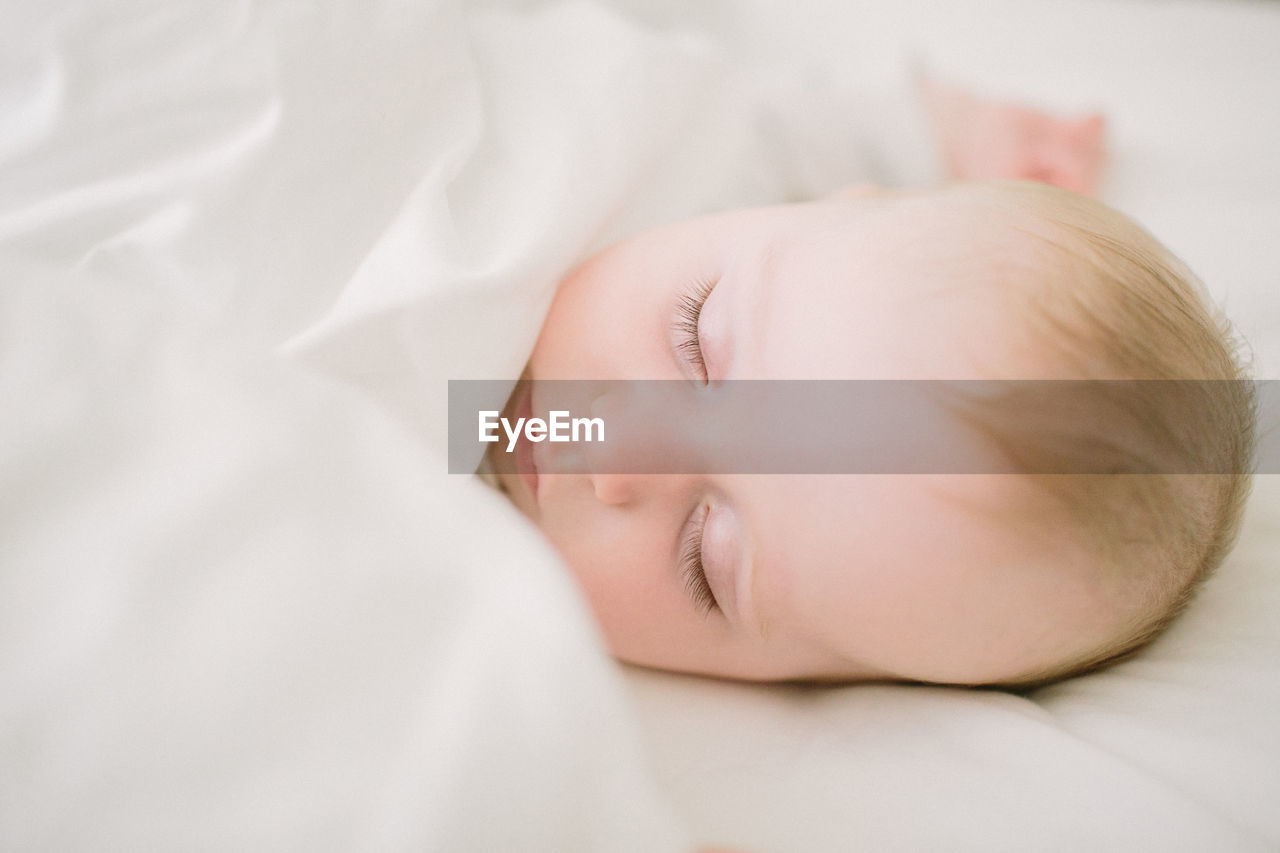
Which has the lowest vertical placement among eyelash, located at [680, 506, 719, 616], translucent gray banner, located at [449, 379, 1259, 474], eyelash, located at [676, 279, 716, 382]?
eyelash, located at [680, 506, 719, 616]

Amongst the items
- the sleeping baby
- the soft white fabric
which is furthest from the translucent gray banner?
the soft white fabric

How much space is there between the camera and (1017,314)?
64 cm

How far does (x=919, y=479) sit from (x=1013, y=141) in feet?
2.80

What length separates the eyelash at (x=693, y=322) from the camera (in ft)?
2.52

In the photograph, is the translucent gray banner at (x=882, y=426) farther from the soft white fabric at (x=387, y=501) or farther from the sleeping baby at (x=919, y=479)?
the soft white fabric at (x=387, y=501)

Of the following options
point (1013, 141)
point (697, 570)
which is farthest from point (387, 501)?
point (1013, 141)

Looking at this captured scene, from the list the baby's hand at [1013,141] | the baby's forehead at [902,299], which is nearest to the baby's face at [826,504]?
the baby's forehead at [902,299]

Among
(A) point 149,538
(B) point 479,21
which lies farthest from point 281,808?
(B) point 479,21

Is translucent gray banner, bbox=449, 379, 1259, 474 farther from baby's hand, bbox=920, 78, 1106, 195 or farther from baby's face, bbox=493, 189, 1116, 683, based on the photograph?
baby's hand, bbox=920, 78, 1106, 195

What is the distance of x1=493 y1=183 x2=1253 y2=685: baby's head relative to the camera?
0.64 m

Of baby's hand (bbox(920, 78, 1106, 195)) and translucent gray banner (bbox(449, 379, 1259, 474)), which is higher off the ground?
baby's hand (bbox(920, 78, 1106, 195))

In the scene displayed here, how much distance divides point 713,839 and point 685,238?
530mm

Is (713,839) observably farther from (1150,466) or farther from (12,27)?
(12,27)

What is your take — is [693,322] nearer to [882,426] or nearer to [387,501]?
[882,426]
